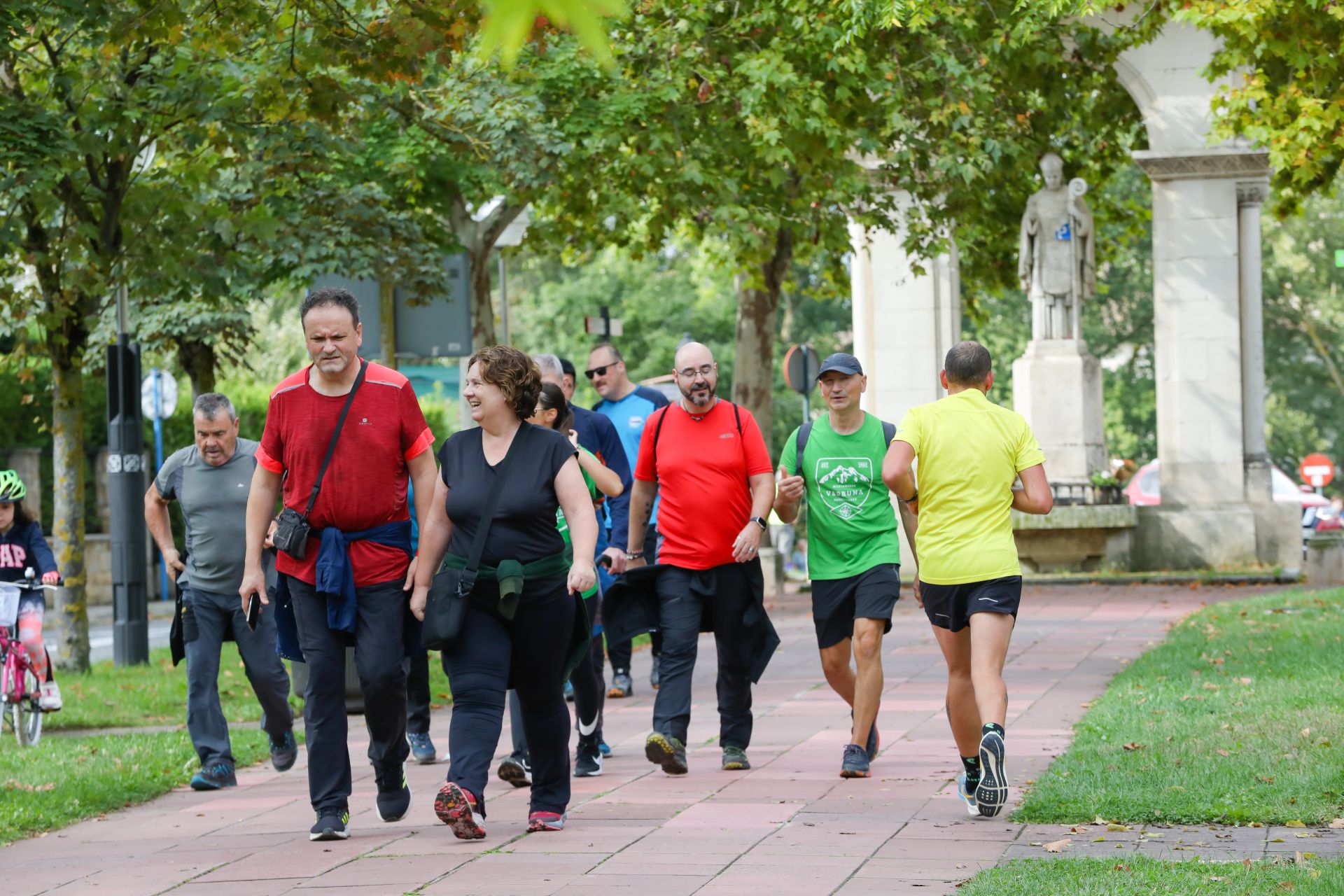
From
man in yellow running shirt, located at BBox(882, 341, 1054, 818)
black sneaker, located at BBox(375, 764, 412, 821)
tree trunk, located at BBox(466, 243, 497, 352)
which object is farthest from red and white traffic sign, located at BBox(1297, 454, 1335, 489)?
black sneaker, located at BBox(375, 764, 412, 821)

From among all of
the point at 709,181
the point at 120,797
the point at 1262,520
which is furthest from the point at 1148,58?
the point at 120,797

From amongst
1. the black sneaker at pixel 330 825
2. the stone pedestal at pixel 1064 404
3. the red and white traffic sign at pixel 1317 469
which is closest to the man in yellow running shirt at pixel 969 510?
the black sneaker at pixel 330 825

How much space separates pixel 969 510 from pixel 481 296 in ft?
46.3

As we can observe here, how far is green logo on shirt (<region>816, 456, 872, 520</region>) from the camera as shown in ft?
26.1

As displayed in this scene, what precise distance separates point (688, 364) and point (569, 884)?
2893 millimetres

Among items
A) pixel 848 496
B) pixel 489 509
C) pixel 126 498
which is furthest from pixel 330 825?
pixel 126 498

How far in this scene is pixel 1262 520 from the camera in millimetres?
22625

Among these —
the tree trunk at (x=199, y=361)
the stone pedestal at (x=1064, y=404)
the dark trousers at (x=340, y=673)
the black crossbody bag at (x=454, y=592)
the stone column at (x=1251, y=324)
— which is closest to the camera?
the black crossbody bag at (x=454, y=592)

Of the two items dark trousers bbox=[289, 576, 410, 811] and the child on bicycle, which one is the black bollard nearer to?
the child on bicycle

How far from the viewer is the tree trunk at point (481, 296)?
20.2m

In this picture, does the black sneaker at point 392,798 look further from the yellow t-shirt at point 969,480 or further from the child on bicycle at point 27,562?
the child on bicycle at point 27,562

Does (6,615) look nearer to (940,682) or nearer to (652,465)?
(652,465)

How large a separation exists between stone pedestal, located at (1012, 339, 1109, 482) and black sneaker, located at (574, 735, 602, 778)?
1459 cm

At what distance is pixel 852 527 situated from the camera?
315 inches
